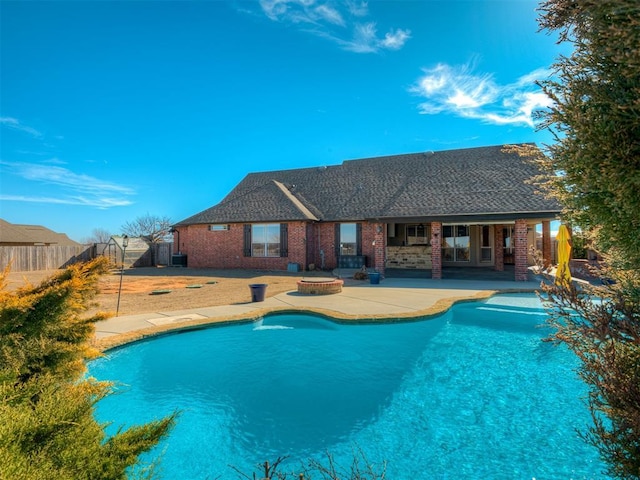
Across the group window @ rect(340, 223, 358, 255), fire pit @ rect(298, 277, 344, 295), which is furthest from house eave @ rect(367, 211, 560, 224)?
fire pit @ rect(298, 277, 344, 295)

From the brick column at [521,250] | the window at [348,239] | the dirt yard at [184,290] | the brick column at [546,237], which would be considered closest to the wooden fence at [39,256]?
the dirt yard at [184,290]

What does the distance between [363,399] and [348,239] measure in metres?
14.3

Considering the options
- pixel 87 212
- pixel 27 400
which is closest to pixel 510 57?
pixel 27 400

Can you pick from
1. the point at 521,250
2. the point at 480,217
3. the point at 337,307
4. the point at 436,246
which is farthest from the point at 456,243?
the point at 337,307

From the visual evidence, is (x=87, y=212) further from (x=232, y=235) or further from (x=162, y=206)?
(x=232, y=235)

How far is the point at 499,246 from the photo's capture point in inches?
720

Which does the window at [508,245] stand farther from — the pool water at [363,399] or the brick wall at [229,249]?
the pool water at [363,399]

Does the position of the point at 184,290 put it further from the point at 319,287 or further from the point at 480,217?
the point at 480,217

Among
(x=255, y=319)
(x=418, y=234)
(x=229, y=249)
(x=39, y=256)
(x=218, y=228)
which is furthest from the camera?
(x=39, y=256)

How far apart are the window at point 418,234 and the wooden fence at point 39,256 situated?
2214cm

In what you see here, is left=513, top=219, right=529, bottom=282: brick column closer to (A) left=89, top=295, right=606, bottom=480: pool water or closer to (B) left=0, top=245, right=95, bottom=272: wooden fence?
(A) left=89, top=295, right=606, bottom=480: pool water

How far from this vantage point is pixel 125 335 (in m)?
7.09

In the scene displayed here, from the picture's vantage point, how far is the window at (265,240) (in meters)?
19.5

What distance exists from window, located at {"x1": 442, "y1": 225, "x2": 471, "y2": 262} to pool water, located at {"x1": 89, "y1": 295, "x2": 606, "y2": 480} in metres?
12.4
